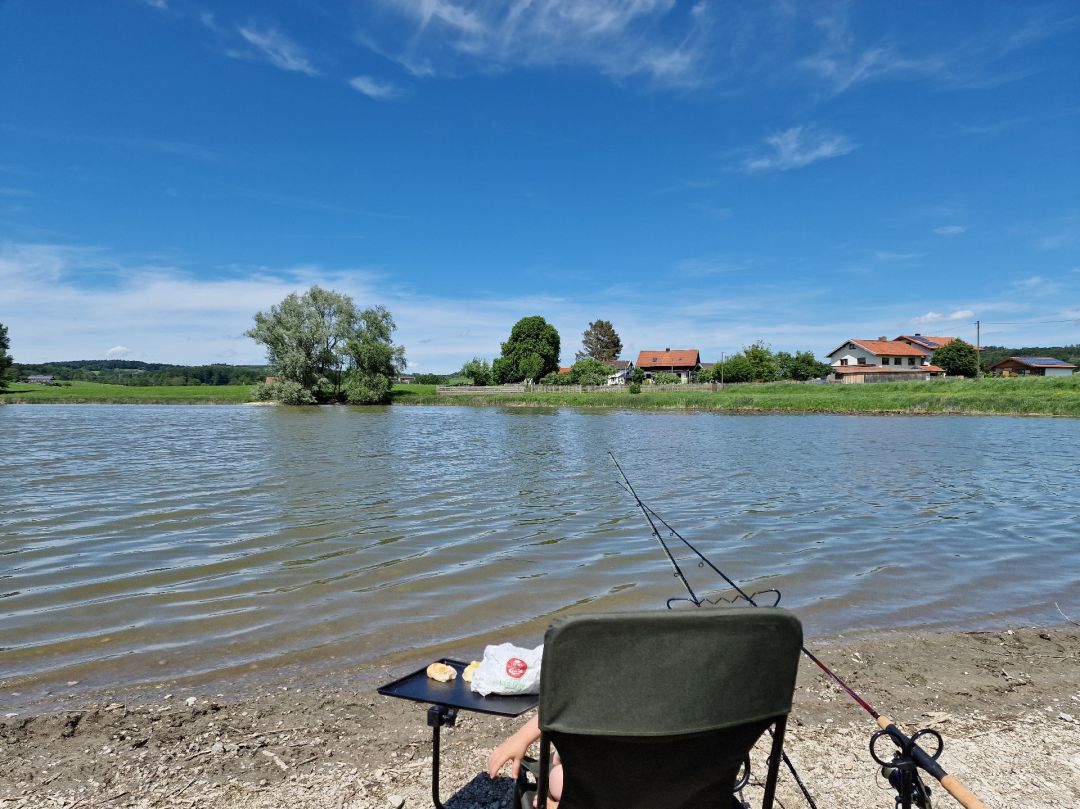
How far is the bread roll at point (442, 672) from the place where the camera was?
3.37m

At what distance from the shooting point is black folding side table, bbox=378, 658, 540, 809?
9.82 feet

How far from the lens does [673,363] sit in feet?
403

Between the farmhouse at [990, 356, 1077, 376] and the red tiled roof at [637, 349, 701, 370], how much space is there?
47.9 metres

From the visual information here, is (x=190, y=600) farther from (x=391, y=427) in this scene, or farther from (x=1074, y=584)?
(x=391, y=427)

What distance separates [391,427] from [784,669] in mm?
39548

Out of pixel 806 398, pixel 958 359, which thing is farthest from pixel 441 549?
pixel 958 359

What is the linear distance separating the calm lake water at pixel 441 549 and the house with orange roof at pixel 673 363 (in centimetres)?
9882

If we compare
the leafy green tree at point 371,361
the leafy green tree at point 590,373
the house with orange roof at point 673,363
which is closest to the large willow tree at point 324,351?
the leafy green tree at point 371,361

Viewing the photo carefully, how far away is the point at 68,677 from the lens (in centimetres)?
564

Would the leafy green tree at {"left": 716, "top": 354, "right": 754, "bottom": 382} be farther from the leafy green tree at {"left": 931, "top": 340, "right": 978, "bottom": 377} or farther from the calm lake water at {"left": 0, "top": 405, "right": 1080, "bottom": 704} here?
the calm lake water at {"left": 0, "top": 405, "right": 1080, "bottom": 704}

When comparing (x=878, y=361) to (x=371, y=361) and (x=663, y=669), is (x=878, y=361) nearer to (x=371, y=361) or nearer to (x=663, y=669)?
(x=371, y=361)

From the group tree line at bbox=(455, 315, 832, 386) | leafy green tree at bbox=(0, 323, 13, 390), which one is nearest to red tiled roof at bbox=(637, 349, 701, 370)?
tree line at bbox=(455, 315, 832, 386)

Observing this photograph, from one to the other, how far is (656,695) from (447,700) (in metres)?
1.28

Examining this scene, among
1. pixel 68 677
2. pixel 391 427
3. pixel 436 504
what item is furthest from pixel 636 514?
pixel 391 427
